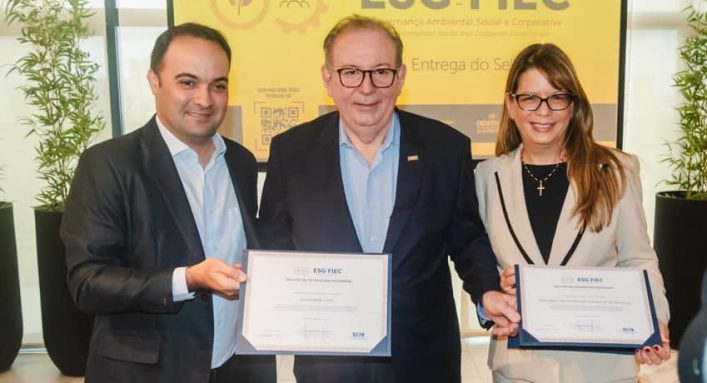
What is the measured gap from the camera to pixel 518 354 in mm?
2170

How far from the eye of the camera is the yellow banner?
4.80 m

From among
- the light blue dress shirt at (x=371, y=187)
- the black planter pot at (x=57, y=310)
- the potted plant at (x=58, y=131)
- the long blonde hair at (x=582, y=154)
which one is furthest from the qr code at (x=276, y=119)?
the long blonde hair at (x=582, y=154)

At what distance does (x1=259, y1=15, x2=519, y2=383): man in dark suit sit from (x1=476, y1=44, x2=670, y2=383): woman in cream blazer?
136 millimetres

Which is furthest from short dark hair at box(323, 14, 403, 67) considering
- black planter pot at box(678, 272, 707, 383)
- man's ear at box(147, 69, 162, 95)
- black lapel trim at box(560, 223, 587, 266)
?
black planter pot at box(678, 272, 707, 383)

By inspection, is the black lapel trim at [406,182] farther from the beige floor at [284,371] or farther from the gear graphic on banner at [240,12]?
the gear graphic on banner at [240,12]

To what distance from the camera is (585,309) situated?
1980mm

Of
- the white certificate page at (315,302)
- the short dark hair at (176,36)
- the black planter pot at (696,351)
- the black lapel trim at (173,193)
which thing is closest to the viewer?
the black planter pot at (696,351)

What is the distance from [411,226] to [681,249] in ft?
10.7

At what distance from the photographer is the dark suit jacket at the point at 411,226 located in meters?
2.22

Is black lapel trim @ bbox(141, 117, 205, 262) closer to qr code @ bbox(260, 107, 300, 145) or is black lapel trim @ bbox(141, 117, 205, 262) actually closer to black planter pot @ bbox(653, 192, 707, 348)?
qr code @ bbox(260, 107, 300, 145)

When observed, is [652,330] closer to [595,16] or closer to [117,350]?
[117,350]

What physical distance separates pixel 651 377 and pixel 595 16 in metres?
2.70

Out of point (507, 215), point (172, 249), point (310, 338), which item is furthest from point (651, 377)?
point (172, 249)

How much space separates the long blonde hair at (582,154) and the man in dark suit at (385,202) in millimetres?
355
